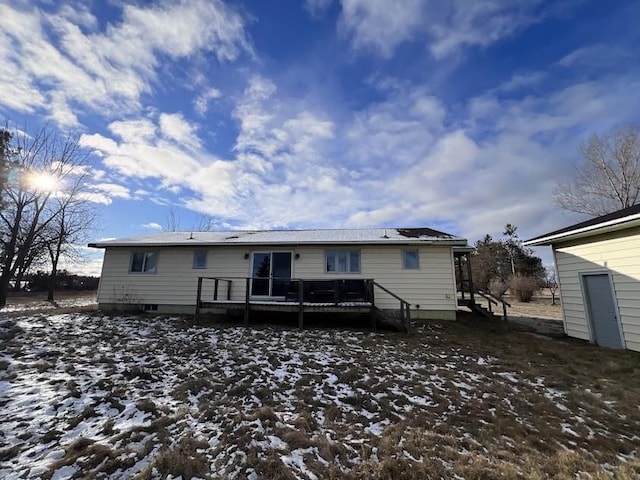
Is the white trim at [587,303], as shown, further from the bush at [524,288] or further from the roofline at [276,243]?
the bush at [524,288]

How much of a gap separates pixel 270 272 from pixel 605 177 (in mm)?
24627

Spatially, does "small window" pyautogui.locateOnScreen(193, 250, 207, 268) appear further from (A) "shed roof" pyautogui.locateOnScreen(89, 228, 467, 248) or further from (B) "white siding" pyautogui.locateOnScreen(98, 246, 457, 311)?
(A) "shed roof" pyautogui.locateOnScreen(89, 228, 467, 248)

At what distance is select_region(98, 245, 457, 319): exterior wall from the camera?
35.9 feet

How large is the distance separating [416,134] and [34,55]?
12960 mm

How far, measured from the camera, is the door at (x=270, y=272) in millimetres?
11750

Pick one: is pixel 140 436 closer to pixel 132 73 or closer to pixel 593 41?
pixel 132 73

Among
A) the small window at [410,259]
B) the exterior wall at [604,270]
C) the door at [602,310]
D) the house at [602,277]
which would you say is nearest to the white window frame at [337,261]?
the small window at [410,259]

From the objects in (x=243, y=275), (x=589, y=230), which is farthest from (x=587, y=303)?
(x=243, y=275)

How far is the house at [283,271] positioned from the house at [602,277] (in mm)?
3122

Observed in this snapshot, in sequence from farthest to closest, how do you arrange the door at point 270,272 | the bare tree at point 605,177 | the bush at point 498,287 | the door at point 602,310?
1. the bush at point 498,287
2. the bare tree at point 605,177
3. the door at point 270,272
4. the door at point 602,310

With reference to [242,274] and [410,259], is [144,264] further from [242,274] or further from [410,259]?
[410,259]

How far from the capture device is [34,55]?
30.4 feet

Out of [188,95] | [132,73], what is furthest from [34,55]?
[188,95]

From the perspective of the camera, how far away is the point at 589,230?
807 centimetres
